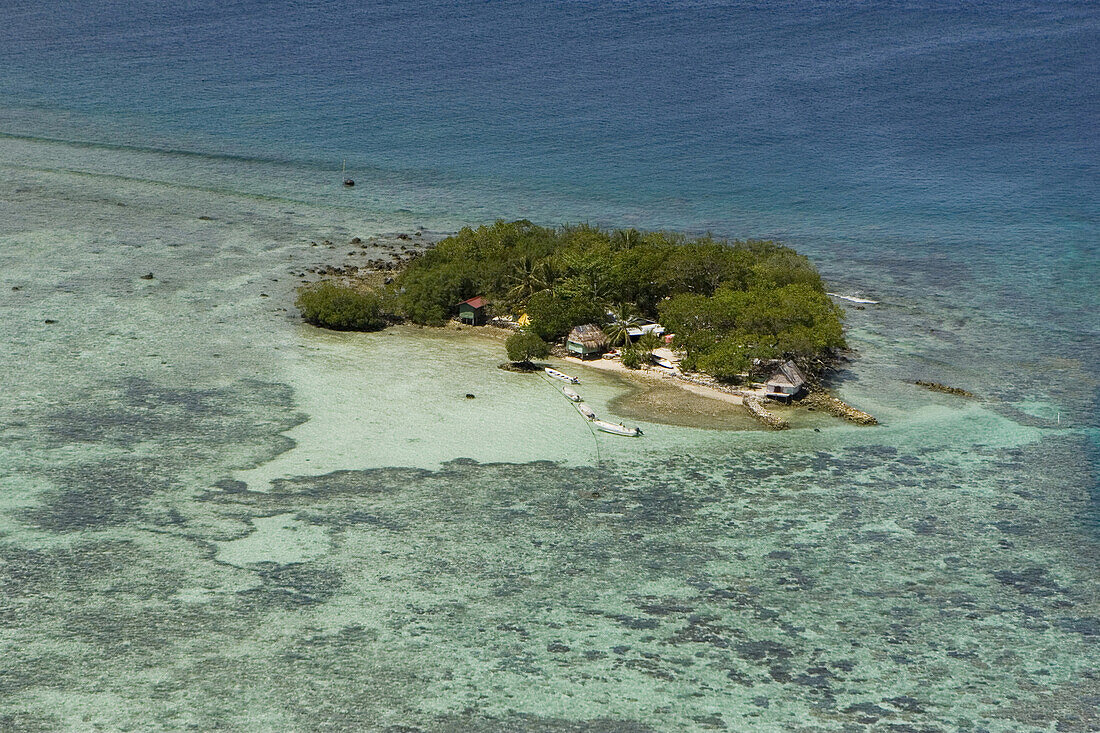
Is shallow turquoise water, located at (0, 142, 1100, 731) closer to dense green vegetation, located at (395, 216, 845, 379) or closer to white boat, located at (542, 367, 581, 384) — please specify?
white boat, located at (542, 367, 581, 384)

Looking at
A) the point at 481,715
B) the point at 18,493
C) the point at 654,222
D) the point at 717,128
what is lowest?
the point at 481,715

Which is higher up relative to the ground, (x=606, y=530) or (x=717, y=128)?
(x=717, y=128)

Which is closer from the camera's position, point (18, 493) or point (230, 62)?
point (18, 493)

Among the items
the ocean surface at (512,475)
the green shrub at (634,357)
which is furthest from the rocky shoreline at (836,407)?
the green shrub at (634,357)

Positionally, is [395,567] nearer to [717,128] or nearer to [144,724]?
[144,724]

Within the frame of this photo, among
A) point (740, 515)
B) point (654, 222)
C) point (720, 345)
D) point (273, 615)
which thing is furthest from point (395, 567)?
point (654, 222)

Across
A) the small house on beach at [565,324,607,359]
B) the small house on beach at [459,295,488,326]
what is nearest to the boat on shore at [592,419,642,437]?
the small house on beach at [565,324,607,359]

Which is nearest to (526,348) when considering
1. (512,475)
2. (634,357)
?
(634,357)
